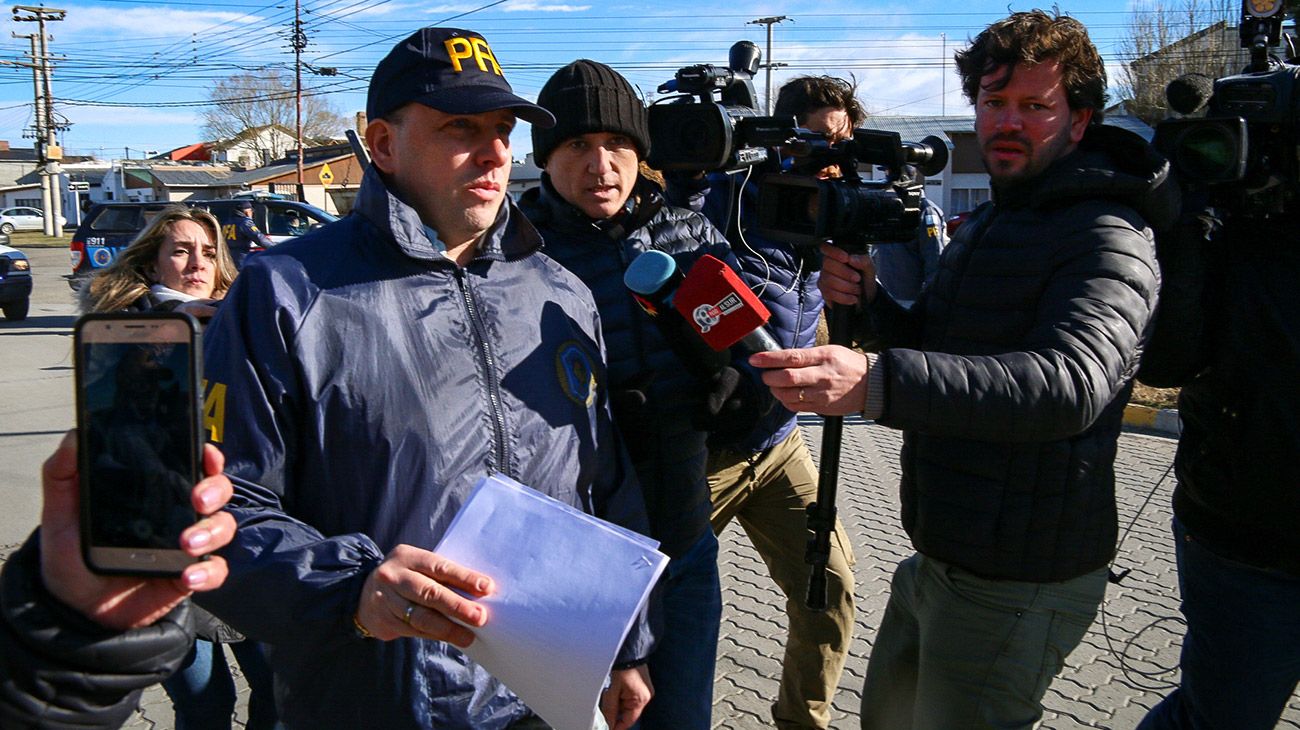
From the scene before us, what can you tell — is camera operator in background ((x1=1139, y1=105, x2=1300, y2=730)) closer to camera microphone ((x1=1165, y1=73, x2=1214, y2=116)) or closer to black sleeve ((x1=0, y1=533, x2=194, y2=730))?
camera microphone ((x1=1165, y1=73, x2=1214, y2=116))

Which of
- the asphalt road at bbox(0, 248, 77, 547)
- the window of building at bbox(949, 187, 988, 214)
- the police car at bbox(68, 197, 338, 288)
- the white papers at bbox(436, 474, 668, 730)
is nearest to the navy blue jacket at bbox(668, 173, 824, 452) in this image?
the white papers at bbox(436, 474, 668, 730)

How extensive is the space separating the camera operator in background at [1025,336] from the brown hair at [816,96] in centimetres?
144

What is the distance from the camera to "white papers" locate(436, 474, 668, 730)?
1619mm

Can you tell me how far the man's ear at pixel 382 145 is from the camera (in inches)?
78.0

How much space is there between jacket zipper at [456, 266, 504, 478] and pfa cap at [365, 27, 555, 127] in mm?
316

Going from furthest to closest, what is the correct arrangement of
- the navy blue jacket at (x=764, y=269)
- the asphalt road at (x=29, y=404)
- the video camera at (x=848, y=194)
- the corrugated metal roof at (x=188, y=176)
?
the corrugated metal roof at (x=188, y=176) → the asphalt road at (x=29, y=404) → the navy blue jacket at (x=764, y=269) → the video camera at (x=848, y=194)

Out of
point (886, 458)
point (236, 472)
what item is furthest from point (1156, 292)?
point (886, 458)

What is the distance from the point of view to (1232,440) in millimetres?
2445

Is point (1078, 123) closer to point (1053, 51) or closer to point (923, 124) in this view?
point (1053, 51)

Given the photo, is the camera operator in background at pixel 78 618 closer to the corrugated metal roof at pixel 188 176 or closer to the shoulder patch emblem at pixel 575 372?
the shoulder patch emblem at pixel 575 372

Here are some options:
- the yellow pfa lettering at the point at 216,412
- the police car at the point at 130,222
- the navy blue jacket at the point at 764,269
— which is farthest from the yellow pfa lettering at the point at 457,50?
the police car at the point at 130,222

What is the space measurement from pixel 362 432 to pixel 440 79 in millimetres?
678

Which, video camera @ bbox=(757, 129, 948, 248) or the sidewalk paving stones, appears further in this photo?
the sidewalk paving stones

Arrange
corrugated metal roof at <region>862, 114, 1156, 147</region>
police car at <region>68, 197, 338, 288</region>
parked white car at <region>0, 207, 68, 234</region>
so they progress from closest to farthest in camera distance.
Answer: police car at <region>68, 197, 338, 288</region>, corrugated metal roof at <region>862, 114, 1156, 147</region>, parked white car at <region>0, 207, 68, 234</region>
